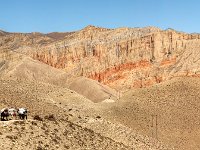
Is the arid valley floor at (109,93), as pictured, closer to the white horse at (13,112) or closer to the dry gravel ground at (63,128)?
the dry gravel ground at (63,128)

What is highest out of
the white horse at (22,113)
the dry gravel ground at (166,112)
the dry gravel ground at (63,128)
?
the white horse at (22,113)

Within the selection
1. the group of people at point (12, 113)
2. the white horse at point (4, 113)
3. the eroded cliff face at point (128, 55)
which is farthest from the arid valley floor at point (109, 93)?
the white horse at point (4, 113)

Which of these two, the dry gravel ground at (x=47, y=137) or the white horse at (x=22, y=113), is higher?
the white horse at (x=22, y=113)

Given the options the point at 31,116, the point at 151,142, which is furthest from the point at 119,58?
the point at 31,116

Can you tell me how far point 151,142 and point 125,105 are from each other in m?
23.8

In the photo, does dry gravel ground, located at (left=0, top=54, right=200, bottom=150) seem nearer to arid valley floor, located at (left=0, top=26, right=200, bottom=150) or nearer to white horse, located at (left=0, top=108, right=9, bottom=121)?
arid valley floor, located at (left=0, top=26, right=200, bottom=150)

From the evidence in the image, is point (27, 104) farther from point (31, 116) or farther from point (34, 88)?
point (34, 88)

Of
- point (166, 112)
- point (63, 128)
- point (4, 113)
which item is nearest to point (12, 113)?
point (4, 113)

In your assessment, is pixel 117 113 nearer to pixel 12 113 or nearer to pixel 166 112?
pixel 166 112

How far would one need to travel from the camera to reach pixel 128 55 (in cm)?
15388

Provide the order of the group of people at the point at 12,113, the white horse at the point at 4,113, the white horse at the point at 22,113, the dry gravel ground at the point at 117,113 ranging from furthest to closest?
the dry gravel ground at the point at 117,113 < the white horse at the point at 22,113 < the group of people at the point at 12,113 < the white horse at the point at 4,113

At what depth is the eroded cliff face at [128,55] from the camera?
136 metres

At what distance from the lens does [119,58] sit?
510 ft

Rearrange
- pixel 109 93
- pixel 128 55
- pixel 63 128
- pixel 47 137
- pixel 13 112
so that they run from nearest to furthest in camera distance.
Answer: pixel 47 137 → pixel 13 112 → pixel 63 128 → pixel 109 93 → pixel 128 55
